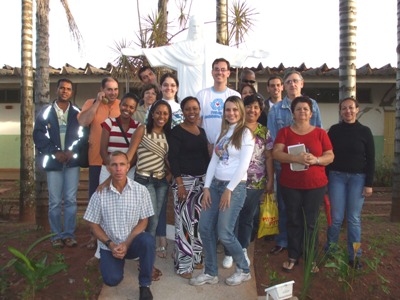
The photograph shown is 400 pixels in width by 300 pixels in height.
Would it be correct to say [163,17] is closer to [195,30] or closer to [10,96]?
[195,30]

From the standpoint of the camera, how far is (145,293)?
12.9 ft

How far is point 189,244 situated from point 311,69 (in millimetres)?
8231

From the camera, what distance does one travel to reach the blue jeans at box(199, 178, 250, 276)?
400cm

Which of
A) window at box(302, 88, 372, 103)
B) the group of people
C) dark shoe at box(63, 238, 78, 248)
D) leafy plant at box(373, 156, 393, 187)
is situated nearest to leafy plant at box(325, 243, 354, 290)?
the group of people

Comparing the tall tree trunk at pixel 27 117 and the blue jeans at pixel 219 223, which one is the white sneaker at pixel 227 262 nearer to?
the blue jeans at pixel 219 223

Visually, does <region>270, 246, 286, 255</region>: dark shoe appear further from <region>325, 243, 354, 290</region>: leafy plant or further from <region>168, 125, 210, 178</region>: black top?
<region>168, 125, 210, 178</region>: black top

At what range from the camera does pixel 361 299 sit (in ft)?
14.3

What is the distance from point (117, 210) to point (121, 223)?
12cm

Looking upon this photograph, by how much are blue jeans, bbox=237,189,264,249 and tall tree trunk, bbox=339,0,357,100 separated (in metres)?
2.62

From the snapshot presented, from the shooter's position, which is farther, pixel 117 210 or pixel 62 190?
pixel 62 190

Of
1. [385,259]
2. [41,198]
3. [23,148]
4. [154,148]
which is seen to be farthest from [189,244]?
[23,148]

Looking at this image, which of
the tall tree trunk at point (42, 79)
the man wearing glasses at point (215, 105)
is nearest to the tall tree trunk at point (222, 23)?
the tall tree trunk at point (42, 79)

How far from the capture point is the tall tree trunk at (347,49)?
6207mm

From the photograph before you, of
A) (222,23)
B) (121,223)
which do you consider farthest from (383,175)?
(121,223)
